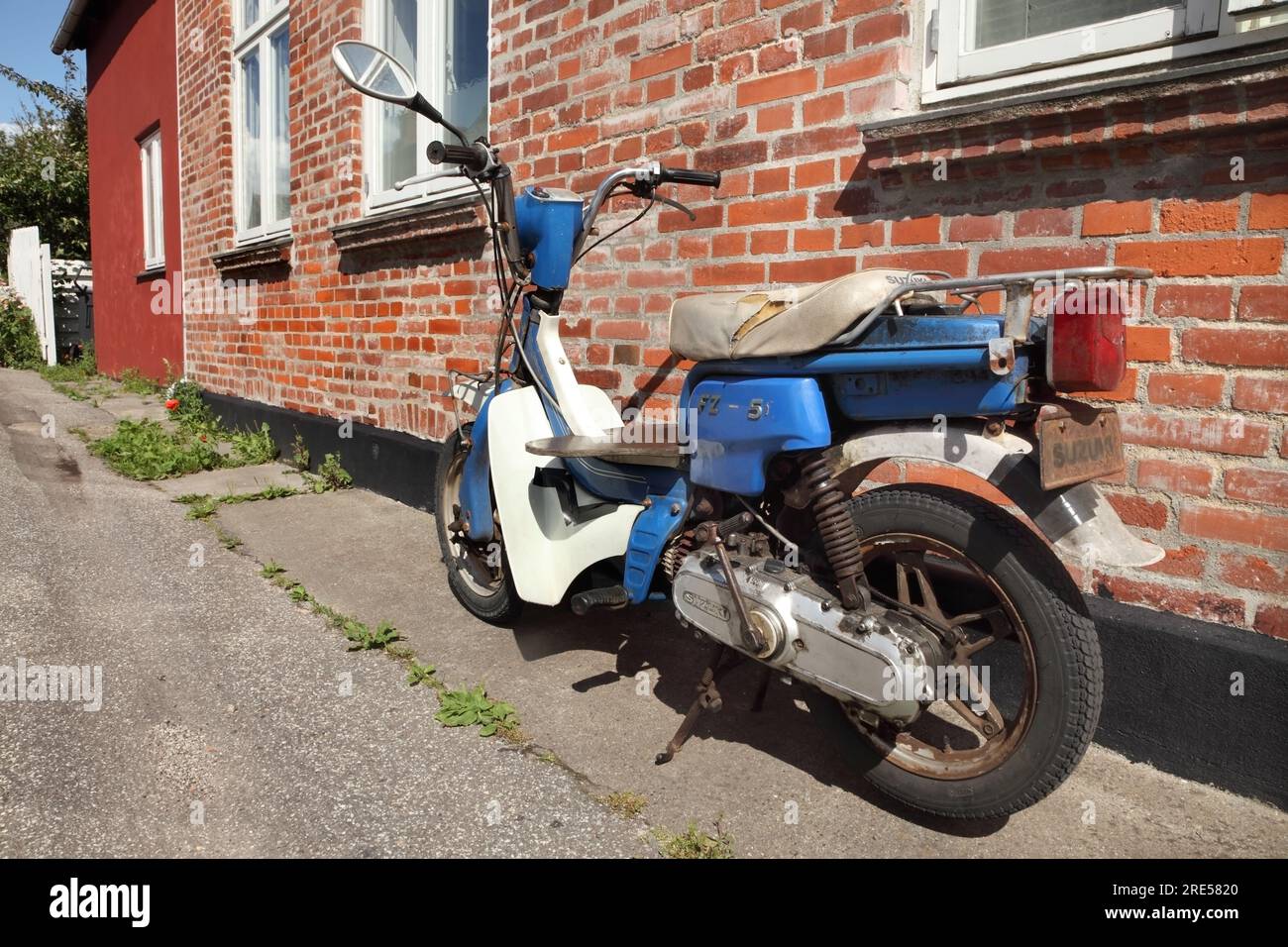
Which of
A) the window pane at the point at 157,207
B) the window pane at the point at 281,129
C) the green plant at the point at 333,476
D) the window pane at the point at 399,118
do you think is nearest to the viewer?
the window pane at the point at 399,118

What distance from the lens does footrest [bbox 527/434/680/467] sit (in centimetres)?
240

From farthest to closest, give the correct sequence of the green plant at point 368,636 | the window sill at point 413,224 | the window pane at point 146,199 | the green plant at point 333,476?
1. the window pane at point 146,199
2. the green plant at point 333,476
3. the window sill at point 413,224
4. the green plant at point 368,636

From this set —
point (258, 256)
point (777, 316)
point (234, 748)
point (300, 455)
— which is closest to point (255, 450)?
point (300, 455)

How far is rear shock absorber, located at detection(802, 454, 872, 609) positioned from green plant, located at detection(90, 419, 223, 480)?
509 centimetres

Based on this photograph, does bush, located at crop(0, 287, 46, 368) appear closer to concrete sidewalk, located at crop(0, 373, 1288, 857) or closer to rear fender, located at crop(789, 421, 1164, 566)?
concrete sidewalk, located at crop(0, 373, 1288, 857)

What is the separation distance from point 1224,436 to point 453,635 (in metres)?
2.38

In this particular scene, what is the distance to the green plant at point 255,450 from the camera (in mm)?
6180

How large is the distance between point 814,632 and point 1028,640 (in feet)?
1.37

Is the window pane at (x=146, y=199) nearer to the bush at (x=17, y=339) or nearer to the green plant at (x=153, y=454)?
the green plant at (x=153, y=454)

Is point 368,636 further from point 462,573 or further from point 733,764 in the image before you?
point 733,764

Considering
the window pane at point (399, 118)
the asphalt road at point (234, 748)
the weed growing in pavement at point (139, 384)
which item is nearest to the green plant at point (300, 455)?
the window pane at point (399, 118)

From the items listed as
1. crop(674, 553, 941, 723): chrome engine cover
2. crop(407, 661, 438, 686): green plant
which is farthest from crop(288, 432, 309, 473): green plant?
crop(674, 553, 941, 723): chrome engine cover

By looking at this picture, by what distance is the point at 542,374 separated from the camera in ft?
9.70

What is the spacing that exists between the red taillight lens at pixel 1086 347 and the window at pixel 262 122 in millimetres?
5860
